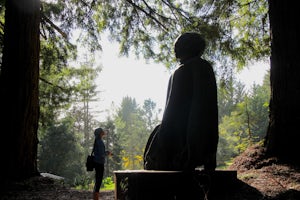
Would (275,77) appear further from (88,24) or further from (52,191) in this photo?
(88,24)

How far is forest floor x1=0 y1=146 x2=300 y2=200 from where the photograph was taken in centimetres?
381

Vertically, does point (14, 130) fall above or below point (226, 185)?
above

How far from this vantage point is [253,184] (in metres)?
4.25

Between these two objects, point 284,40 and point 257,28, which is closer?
point 284,40

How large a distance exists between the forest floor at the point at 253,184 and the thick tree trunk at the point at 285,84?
0.30m

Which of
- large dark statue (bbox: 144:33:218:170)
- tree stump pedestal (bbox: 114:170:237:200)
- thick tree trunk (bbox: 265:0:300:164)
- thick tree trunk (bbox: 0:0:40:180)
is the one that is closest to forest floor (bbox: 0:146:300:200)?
thick tree trunk (bbox: 265:0:300:164)

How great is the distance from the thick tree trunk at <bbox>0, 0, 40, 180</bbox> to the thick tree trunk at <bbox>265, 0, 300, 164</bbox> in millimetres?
4353

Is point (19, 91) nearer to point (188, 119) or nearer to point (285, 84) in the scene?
point (188, 119)

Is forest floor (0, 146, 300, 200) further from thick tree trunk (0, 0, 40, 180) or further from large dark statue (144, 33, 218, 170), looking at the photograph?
large dark statue (144, 33, 218, 170)

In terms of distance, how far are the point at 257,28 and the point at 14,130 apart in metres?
6.86

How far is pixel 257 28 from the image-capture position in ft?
27.3

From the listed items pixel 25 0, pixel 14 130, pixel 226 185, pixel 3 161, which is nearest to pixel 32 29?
pixel 25 0

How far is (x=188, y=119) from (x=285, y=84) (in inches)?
116

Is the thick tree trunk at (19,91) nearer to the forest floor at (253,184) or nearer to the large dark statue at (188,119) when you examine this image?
the forest floor at (253,184)
